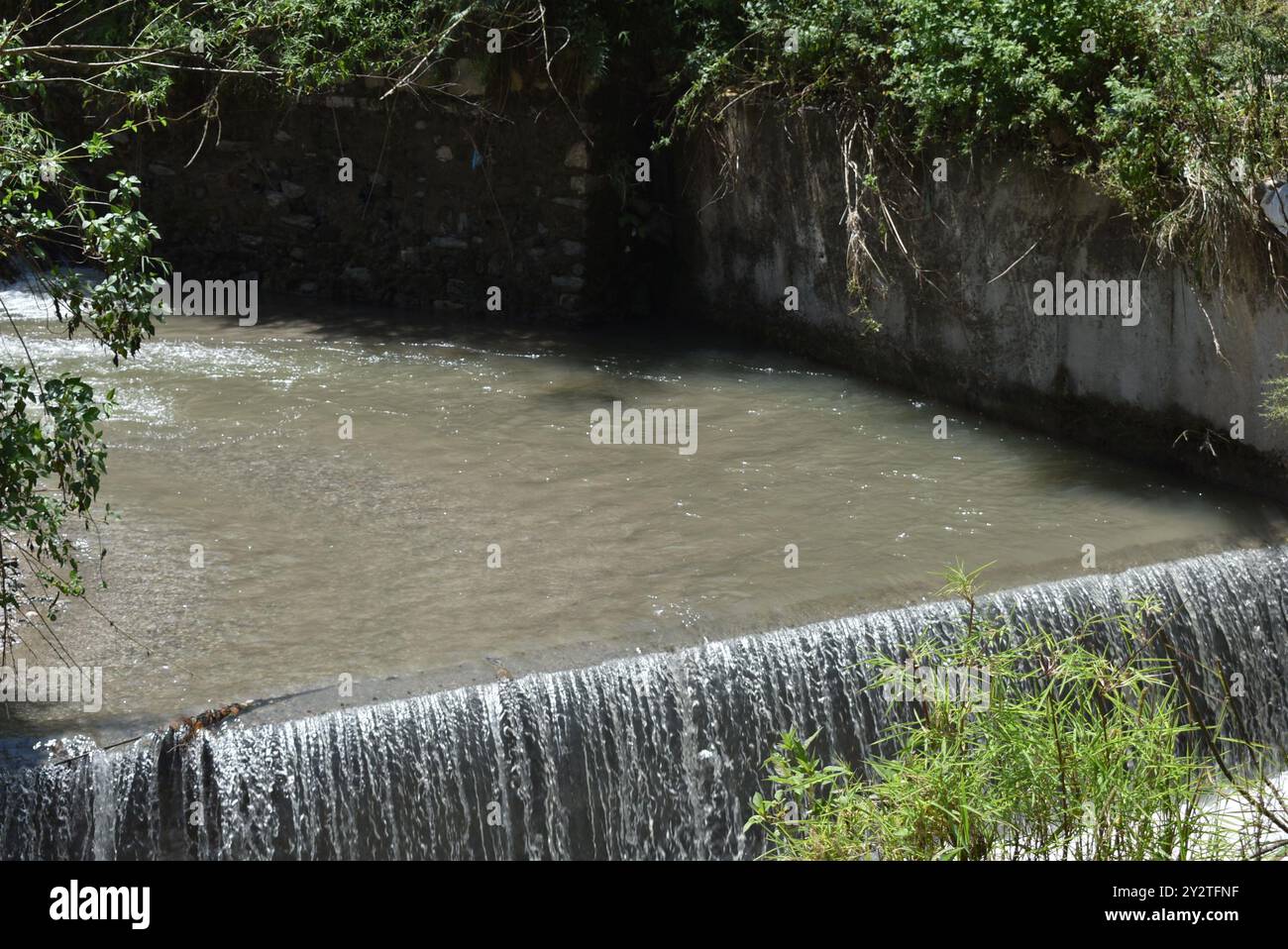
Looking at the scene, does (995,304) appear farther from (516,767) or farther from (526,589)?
(516,767)

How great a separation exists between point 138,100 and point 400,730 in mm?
2462

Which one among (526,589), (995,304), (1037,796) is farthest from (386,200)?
(1037,796)

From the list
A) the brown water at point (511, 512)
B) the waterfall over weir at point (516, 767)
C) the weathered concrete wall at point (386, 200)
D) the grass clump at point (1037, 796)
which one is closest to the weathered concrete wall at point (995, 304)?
the brown water at point (511, 512)

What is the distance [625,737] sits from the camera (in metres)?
5.18

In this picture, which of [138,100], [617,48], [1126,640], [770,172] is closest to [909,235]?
Answer: [770,172]

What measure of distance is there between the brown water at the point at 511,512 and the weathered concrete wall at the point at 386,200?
1.20m

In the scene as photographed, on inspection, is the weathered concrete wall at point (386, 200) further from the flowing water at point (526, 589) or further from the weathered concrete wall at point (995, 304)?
the flowing water at point (526, 589)

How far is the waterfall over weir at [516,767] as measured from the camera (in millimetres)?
4586

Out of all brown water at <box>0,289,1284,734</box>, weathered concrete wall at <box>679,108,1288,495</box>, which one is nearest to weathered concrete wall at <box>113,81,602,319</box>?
weathered concrete wall at <box>679,108,1288,495</box>

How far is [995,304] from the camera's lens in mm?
8086

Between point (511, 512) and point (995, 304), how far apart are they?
320 cm

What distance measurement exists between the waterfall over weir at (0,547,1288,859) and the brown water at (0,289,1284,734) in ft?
0.58

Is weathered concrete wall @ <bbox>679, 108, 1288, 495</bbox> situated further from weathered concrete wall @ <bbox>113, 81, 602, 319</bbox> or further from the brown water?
weathered concrete wall @ <bbox>113, 81, 602, 319</bbox>
